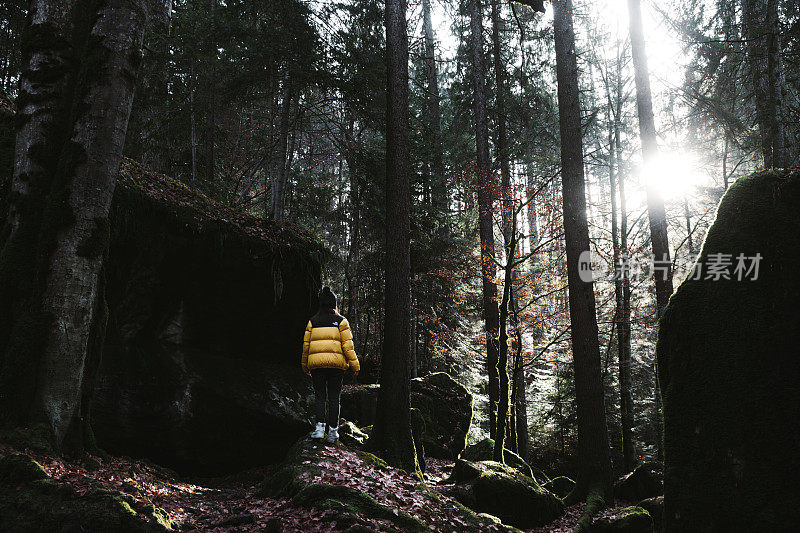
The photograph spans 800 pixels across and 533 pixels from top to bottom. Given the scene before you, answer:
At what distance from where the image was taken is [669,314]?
4008 millimetres

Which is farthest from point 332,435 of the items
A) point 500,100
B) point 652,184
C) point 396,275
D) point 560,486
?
point 500,100

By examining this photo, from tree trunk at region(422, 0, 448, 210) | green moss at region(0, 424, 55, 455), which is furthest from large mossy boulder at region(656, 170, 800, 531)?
tree trunk at region(422, 0, 448, 210)

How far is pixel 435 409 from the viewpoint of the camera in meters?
11.8

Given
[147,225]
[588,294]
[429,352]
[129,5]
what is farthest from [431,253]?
[129,5]

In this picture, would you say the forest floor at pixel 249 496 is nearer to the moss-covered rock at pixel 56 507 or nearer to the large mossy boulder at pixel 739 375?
the moss-covered rock at pixel 56 507

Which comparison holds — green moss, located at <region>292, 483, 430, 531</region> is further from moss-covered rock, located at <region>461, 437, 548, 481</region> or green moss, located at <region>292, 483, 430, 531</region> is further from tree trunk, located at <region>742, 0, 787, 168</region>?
tree trunk, located at <region>742, 0, 787, 168</region>

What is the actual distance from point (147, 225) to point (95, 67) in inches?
133

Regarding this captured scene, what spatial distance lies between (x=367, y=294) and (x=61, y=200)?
1348 cm

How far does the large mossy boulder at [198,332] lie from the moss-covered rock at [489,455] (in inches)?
194

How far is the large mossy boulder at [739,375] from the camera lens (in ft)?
10.2

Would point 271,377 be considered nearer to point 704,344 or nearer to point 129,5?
point 129,5

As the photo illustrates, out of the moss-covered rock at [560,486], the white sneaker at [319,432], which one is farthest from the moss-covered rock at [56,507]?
the moss-covered rock at [560,486]

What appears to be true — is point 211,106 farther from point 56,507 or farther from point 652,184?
point 652,184

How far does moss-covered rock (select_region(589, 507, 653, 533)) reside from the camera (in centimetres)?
648
